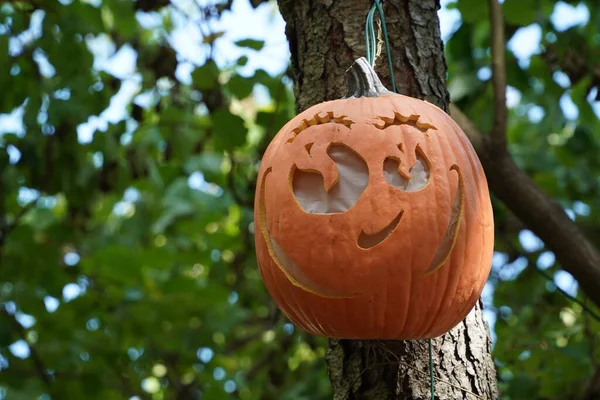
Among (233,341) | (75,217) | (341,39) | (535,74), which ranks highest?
(341,39)

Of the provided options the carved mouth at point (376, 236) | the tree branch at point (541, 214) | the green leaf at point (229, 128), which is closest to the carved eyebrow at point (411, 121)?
the carved mouth at point (376, 236)

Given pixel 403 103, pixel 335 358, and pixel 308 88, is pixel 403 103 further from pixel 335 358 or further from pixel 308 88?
pixel 335 358

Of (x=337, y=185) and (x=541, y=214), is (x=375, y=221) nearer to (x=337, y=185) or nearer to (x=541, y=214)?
(x=337, y=185)

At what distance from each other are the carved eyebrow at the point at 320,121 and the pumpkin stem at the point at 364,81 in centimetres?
11

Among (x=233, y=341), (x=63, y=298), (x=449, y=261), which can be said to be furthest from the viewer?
(x=233, y=341)

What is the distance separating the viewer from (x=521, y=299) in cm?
394

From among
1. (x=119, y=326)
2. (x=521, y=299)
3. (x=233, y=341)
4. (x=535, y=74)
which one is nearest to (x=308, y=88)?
(x=535, y=74)

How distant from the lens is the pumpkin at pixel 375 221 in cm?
123

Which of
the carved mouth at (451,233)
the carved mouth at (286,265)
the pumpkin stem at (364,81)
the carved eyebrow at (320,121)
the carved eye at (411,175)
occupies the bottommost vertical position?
the carved mouth at (286,265)

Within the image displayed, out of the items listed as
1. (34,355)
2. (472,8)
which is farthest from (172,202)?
(472,8)

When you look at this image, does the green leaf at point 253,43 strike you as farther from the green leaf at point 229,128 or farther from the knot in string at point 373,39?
the knot in string at point 373,39

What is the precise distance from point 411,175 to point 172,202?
3.20 m

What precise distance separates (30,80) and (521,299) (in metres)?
2.74

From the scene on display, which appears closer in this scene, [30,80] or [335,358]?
[335,358]
